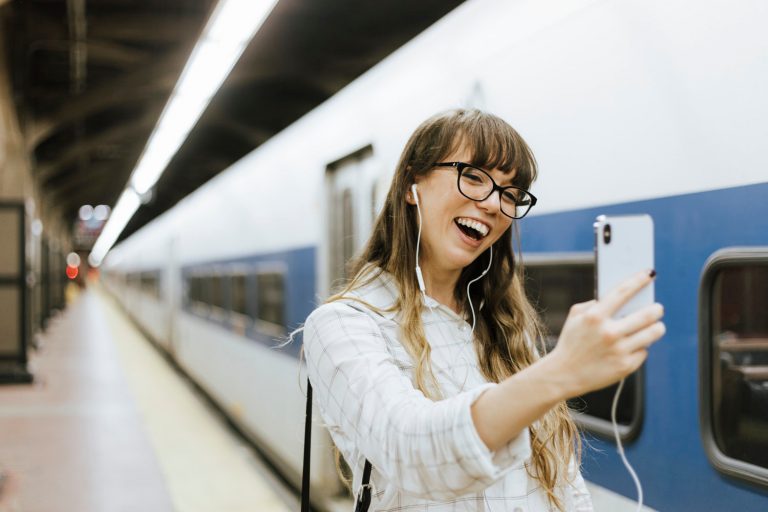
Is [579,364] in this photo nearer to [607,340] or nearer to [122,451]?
[607,340]

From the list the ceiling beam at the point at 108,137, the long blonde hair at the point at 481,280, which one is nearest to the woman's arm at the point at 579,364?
the long blonde hair at the point at 481,280

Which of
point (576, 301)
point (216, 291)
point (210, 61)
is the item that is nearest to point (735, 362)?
point (576, 301)

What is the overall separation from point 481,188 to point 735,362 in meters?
0.87

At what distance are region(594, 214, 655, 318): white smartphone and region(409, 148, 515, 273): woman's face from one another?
0.80 feet

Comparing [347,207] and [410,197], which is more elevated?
[347,207]

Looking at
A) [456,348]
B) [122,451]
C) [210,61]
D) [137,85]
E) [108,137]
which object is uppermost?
[108,137]

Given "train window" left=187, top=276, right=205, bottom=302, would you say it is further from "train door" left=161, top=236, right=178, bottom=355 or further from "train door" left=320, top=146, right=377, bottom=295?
"train door" left=320, top=146, right=377, bottom=295

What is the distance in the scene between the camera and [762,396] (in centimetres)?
175

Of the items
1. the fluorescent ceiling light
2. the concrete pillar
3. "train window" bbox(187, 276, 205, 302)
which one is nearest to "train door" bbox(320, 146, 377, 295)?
"train window" bbox(187, 276, 205, 302)

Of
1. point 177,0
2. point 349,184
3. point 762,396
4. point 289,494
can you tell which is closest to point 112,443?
point 289,494

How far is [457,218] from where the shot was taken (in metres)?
1.30

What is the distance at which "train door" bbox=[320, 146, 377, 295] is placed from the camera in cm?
396

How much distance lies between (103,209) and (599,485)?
40.0m

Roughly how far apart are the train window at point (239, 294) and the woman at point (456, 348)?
577 centimetres
